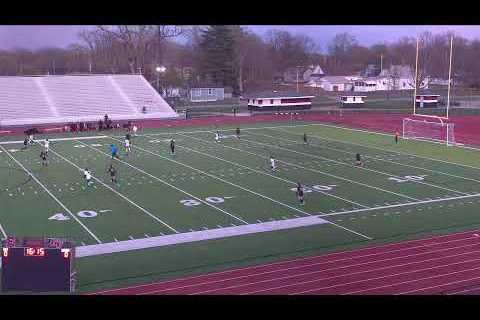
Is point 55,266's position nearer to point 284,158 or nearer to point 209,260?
point 209,260

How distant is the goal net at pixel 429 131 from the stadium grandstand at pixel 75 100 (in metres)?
19.3

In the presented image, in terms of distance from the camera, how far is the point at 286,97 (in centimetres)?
5000

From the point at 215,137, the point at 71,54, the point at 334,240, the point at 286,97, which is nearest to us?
the point at 334,240

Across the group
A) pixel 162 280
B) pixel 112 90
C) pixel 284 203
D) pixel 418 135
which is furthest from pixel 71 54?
pixel 162 280

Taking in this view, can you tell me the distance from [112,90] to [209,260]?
40.1 meters

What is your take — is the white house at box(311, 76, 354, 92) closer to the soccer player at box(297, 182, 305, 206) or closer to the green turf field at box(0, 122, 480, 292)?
the green turf field at box(0, 122, 480, 292)

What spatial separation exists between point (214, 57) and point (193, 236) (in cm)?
5356
